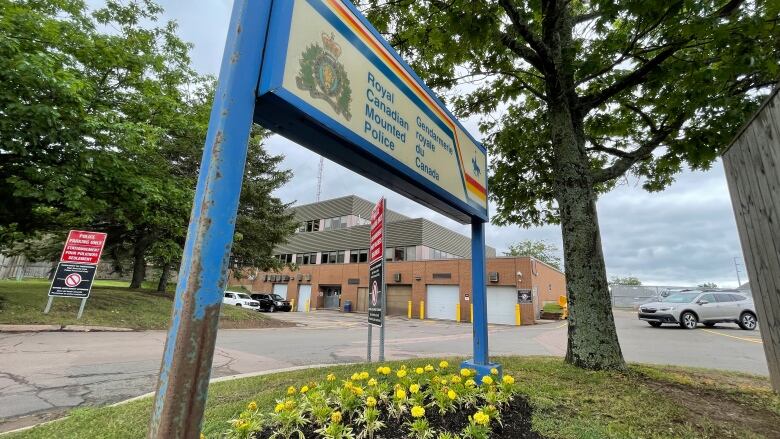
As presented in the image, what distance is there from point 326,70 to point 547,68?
5133mm

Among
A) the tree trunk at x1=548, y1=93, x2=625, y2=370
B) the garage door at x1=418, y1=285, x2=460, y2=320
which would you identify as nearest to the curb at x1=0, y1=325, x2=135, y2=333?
the tree trunk at x1=548, y1=93, x2=625, y2=370

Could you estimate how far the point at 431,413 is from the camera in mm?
2861

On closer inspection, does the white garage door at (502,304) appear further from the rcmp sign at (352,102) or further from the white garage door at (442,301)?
the rcmp sign at (352,102)

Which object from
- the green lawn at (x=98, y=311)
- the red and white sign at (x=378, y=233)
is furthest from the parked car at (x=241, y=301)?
the red and white sign at (x=378, y=233)

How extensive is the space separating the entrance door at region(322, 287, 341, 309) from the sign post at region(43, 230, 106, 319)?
971 inches

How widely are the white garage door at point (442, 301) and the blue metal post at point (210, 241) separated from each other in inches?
1061

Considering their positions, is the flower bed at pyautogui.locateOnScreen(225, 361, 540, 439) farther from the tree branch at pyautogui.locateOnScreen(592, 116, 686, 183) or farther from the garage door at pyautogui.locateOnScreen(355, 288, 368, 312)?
the garage door at pyautogui.locateOnScreen(355, 288, 368, 312)

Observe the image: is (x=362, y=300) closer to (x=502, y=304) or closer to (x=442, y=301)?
(x=442, y=301)

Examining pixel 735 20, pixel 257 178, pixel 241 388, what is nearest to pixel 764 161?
pixel 735 20

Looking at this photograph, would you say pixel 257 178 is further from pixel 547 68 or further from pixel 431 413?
pixel 431 413

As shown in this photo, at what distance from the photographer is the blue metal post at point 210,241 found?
Answer: 144 cm

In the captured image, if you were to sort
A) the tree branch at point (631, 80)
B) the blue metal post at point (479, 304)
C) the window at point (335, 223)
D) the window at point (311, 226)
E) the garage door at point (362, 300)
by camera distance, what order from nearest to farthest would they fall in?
the blue metal post at point (479, 304) → the tree branch at point (631, 80) → the garage door at point (362, 300) → the window at point (335, 223) → the window at point (311, 226)

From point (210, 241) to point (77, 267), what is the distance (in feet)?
43.9

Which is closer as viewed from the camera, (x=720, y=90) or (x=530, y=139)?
(x=720, y=90)
